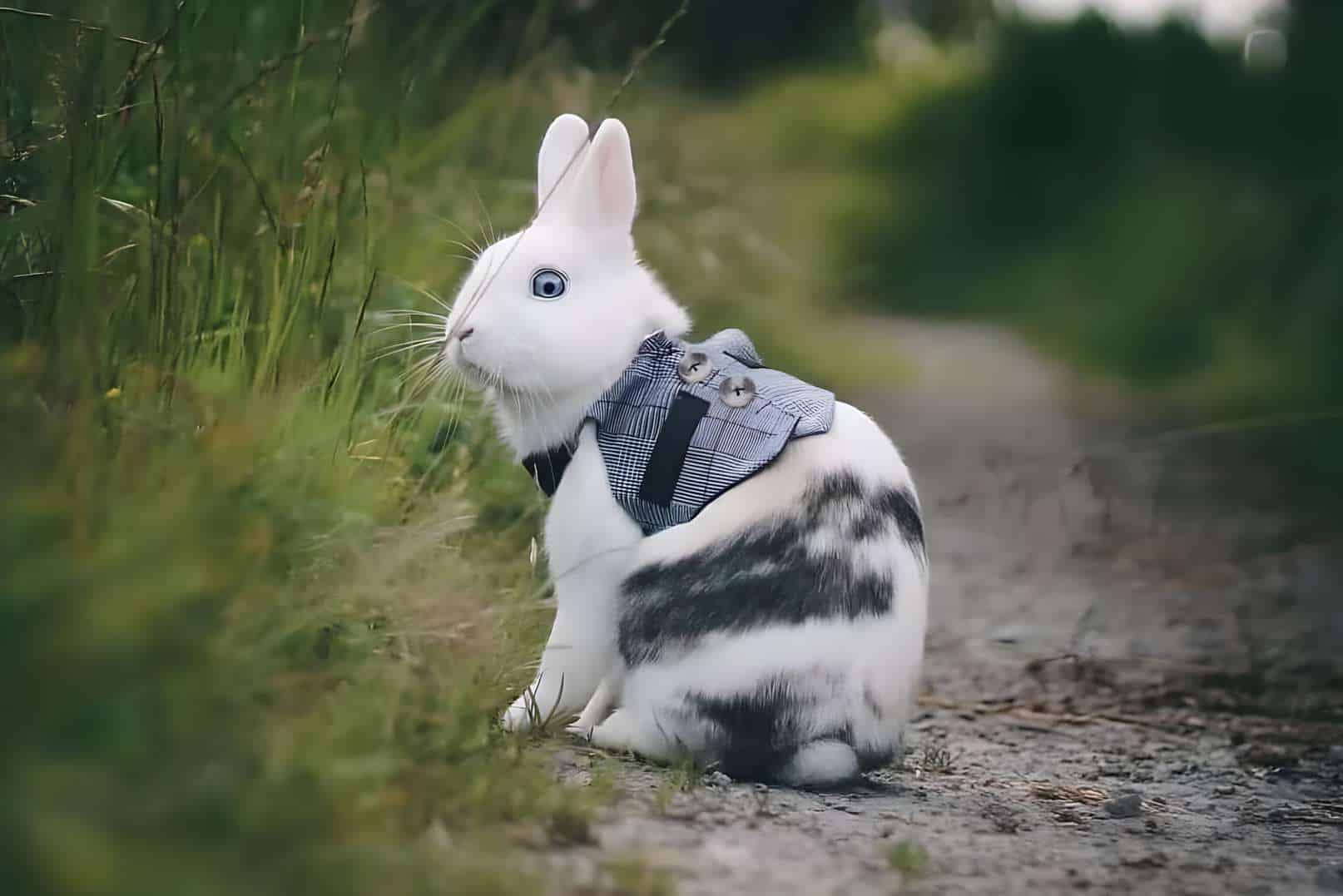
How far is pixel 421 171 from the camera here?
460 cm

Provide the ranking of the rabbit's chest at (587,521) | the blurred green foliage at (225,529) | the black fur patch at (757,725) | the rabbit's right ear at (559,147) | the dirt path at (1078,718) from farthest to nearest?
1. the rabbit's right ear at (559,147)
2. the rabbit's chest at (587,521)
3. the black fur patch at (757,725)
4. the dirt path at (1078,718)
5. the blurred green foliage at (225,529)

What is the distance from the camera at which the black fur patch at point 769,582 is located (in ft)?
8.27

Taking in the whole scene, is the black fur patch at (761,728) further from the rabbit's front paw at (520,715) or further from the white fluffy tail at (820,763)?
the rabbit's front paw at (520,715)

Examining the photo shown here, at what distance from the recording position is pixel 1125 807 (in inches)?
108

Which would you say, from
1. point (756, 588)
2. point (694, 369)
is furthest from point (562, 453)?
point (756, 588)

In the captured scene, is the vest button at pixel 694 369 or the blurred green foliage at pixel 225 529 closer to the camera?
the blurred green foliage at pixel 225 529

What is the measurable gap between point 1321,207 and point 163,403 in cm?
663

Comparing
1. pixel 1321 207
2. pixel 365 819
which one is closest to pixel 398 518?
pixel 365 819

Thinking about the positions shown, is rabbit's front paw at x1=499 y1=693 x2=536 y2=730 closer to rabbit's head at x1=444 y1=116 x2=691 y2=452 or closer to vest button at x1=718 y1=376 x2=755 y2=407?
rabbit's head at x1=444 y1=116 x2=691 y2=452

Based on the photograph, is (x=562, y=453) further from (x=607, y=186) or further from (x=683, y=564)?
(x=607, y=186)

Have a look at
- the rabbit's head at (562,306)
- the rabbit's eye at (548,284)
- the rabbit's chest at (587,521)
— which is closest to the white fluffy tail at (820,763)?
the rabbit's chest at (587,521)

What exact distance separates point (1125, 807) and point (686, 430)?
3.45 feet

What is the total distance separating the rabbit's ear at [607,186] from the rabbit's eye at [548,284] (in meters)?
0.14

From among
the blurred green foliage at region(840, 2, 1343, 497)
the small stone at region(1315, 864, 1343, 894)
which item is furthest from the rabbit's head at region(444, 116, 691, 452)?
the blurred green foliage at region(840, 2, 1343, 497)
